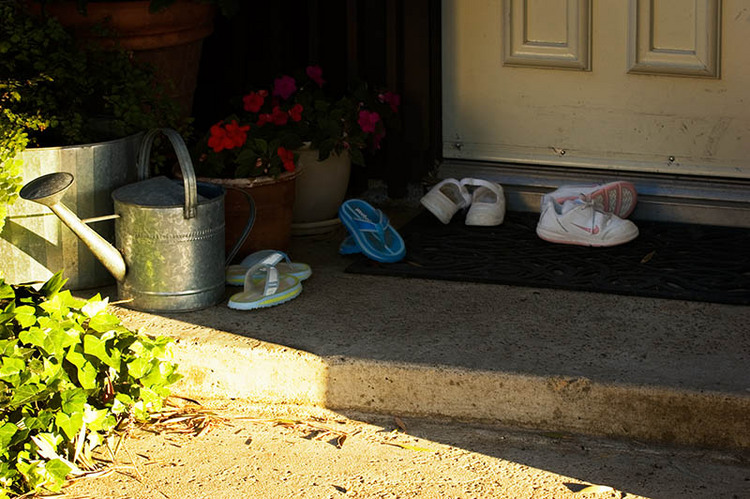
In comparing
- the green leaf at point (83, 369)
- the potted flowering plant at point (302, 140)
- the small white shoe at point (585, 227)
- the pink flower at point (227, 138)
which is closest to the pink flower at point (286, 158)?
the potted flowering plant at point (302, 140)

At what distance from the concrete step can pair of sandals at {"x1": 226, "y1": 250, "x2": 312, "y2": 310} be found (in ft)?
0.13

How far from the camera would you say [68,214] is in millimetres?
3594

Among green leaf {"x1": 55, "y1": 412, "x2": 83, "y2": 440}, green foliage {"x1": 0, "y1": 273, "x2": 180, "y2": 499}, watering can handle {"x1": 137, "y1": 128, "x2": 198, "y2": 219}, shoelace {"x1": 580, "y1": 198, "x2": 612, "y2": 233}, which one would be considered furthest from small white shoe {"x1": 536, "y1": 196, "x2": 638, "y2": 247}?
green leaf {"x1": 55, "y1": 412, "x2": 83, "y2": 440}

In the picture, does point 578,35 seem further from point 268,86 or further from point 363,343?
point 363,343

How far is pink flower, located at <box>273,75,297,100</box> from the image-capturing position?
15.0ft

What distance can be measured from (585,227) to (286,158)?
1.08m

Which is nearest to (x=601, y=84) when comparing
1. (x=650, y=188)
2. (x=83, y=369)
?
(x=650, y=188)

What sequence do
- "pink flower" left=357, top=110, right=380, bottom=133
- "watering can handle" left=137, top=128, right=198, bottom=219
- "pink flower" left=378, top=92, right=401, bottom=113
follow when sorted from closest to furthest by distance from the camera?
"watering can handle" left=137, top=128, right=198, bottom=219 < "pink flower" left=357, top=110, right=380, bottom=133 < "pink flower" left=378, top=92, right=401, bottom=113

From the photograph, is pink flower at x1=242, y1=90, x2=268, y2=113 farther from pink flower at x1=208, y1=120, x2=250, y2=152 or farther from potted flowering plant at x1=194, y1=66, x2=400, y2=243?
pink flower at x1=208, y1=120, x2=250, y2=152

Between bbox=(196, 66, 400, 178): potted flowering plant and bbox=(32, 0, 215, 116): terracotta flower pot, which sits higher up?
bbox=(32, 0, 215, 116): terracotta flower pot

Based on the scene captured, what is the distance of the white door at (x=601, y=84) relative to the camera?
4367 millimetres

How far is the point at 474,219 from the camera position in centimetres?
452

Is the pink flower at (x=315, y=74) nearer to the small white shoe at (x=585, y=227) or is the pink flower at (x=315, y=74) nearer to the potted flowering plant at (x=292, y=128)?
the potted flowering plant at (x=292, y=128)

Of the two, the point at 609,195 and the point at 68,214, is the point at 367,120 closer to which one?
the point at 609,195
